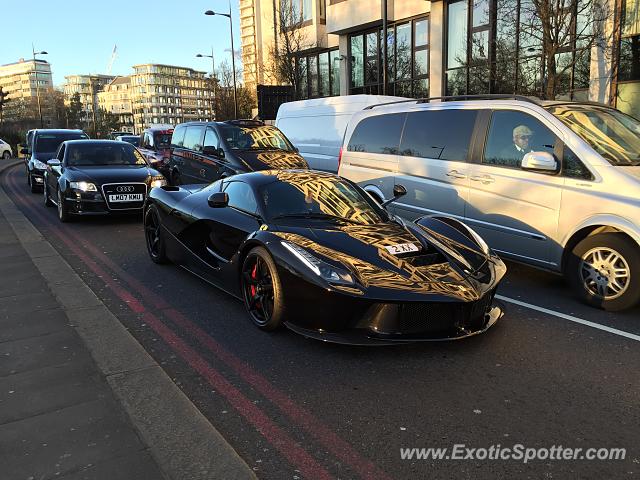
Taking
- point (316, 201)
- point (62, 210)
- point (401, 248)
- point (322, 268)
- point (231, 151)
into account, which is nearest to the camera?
point (322, 268)

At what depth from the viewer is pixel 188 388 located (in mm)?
3516

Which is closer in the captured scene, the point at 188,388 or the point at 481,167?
the point at 188,388

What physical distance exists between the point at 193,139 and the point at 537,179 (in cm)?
779

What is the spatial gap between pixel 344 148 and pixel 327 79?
2425 centimetres

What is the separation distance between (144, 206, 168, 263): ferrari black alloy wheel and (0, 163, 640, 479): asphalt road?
4.51 feet

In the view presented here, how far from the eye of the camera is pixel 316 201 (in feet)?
16.3

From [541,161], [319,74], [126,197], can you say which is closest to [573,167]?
[541,161]

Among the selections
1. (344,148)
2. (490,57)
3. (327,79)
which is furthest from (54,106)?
(344,148)

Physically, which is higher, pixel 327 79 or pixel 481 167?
pixel 327 79

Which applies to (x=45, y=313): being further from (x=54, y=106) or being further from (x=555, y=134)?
(x=54, y=106)

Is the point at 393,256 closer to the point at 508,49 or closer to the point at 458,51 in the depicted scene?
the point at 508,49

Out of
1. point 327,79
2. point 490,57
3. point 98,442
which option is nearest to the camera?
point 98,442

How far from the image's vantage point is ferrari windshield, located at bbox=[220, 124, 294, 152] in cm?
1038

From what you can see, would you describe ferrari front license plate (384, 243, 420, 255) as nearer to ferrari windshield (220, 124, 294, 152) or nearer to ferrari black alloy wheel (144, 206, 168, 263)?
ferrari black alloy wheel (144, 206, 168, 263)
